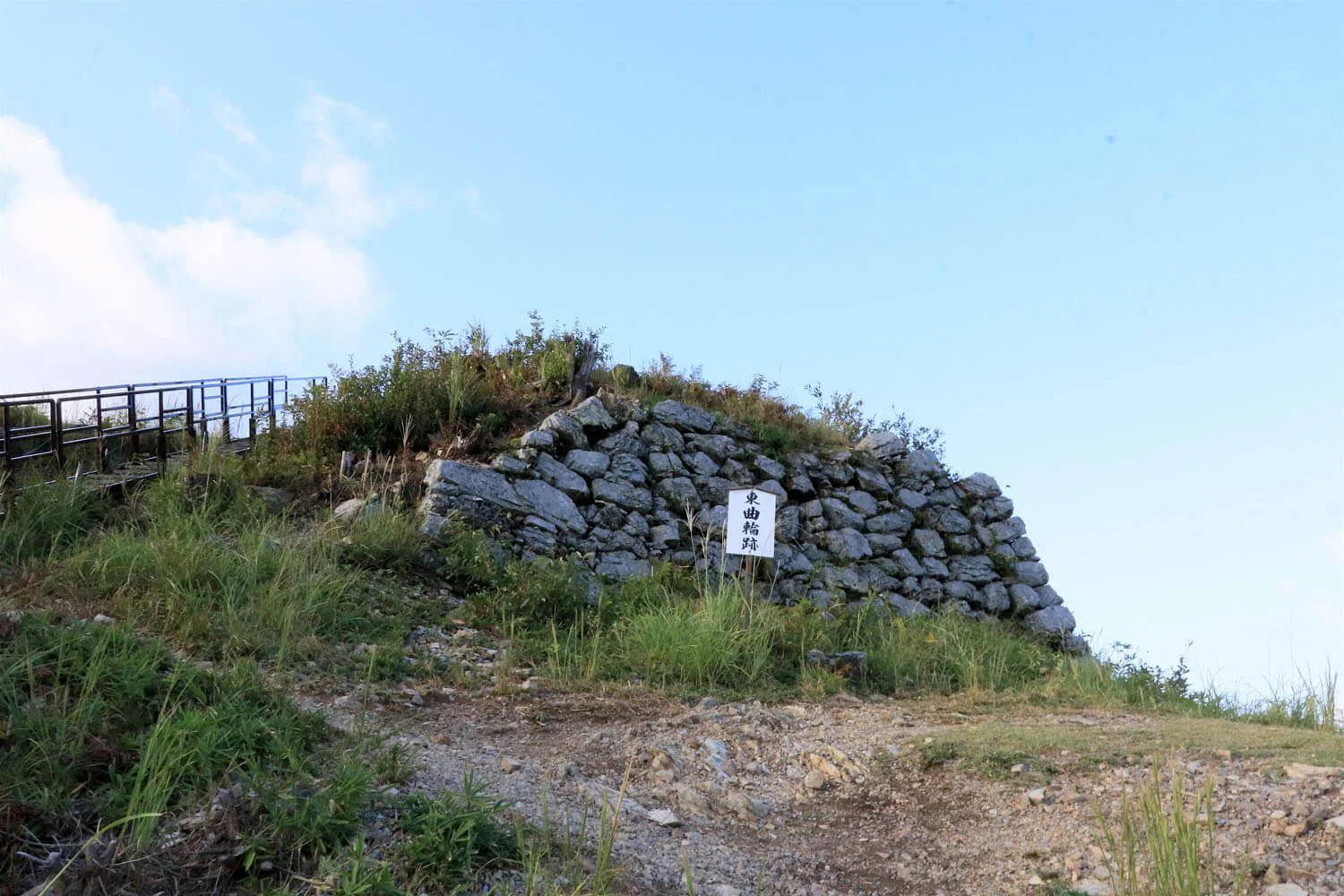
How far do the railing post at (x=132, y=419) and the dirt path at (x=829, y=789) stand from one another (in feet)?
25.8

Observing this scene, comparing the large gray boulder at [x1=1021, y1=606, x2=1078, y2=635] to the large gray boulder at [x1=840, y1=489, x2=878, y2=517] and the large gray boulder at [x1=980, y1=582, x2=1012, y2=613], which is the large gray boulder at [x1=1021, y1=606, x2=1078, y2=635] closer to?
the large gray boulder at [x1=980, y1=582, x2=1012, y2=613]

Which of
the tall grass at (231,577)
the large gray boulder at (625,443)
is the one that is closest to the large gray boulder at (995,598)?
the large gray boulder at (625,443)

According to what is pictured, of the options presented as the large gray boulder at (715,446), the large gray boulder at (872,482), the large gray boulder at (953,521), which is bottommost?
the large gray boulder at (953,521)

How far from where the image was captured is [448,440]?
11.6 metres

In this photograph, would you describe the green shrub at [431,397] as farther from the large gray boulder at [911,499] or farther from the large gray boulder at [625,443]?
the large gray boulder at [911,499]

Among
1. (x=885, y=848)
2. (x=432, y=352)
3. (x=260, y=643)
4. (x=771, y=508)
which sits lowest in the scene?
(x=885, y=848)

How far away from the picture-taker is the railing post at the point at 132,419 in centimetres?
1247

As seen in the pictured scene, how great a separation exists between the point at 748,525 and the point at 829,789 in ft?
12.2

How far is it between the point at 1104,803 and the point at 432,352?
34.1 feet

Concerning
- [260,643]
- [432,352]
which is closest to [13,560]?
[260,643]

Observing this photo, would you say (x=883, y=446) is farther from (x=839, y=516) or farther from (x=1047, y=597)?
(x=1047, y=597)

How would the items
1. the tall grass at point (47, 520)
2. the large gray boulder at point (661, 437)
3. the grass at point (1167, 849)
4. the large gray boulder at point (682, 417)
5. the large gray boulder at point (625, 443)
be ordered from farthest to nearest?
the large gray boulder at point (682, 417) < the large gray boulder at point (661, 437) < the large gray boulder at point (625, 443) < the tall grass at point (47, 520) < the grass at point (1167, 849)

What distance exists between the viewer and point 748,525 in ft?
30.2

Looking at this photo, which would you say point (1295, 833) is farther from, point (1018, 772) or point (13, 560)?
point (13, 560)
